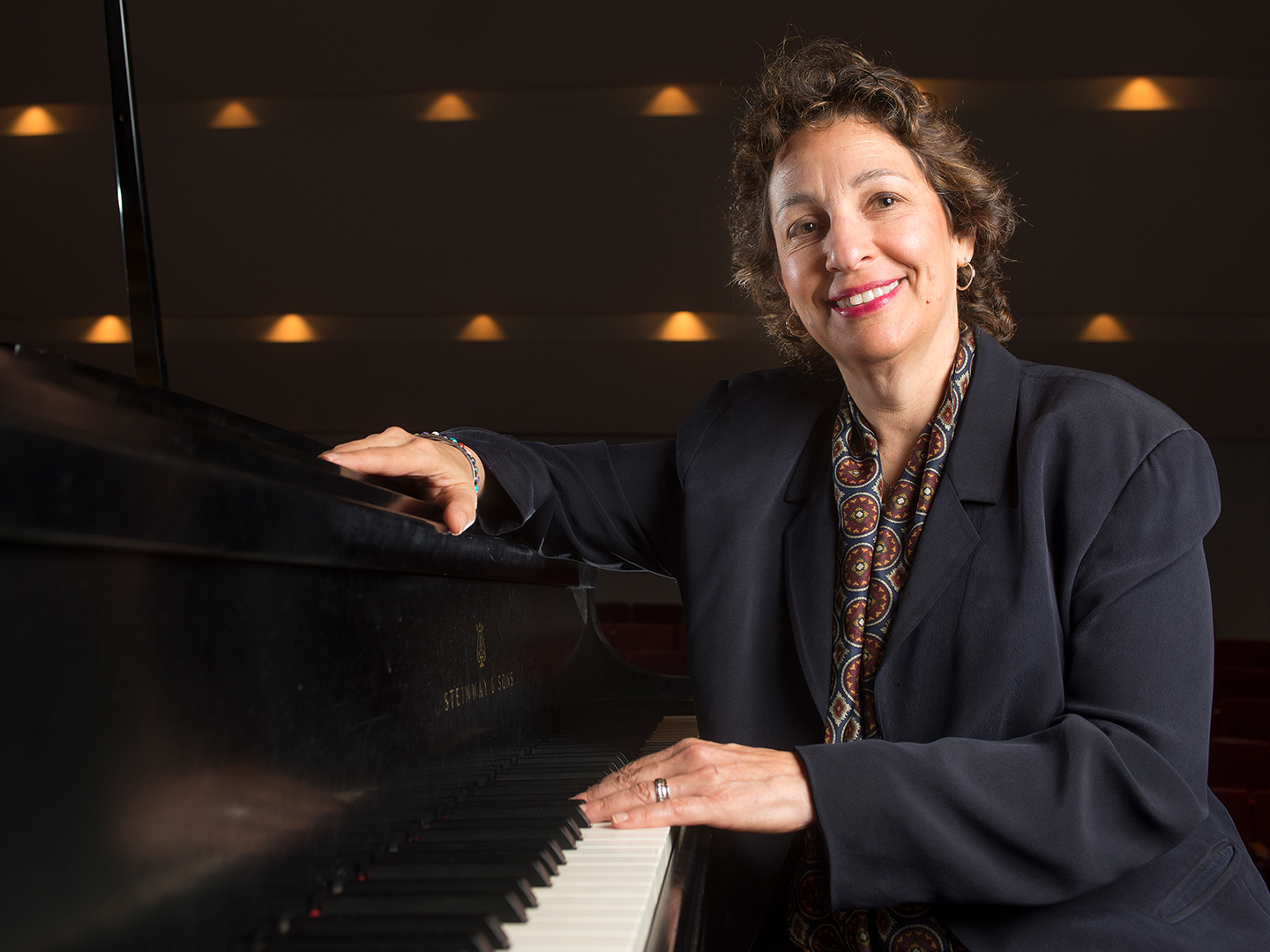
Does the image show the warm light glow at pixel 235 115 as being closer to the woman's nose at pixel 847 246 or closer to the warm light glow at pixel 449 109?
the warm light glow at pixel 449 109

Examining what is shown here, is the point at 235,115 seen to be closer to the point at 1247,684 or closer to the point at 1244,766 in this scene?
the point at 1244,766

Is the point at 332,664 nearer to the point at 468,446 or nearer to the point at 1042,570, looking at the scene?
the point at 468,446

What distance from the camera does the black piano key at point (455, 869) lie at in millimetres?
775

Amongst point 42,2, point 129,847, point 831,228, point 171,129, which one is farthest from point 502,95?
point 129,847

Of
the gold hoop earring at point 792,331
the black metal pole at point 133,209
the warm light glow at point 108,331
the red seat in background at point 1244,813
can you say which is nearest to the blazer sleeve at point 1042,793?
the gold hoop earring at point 792,331

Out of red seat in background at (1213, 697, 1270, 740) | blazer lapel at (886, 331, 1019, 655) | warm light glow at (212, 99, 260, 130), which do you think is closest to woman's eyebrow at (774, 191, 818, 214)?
blazer lapel at (886, 331, 1019, 655)

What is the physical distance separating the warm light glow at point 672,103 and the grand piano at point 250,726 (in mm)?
6853

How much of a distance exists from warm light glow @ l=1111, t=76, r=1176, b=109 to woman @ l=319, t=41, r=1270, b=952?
21.4 ft

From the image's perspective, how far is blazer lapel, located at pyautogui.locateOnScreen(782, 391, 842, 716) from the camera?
132cm

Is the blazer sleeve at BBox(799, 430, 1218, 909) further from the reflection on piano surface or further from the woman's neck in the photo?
the woman's neck

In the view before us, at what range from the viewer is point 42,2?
664 cm

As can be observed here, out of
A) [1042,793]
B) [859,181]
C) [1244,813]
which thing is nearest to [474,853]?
[1042,793]

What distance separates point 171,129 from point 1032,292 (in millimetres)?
7657

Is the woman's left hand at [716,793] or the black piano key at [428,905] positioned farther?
the woman's left hand at [716,793]
